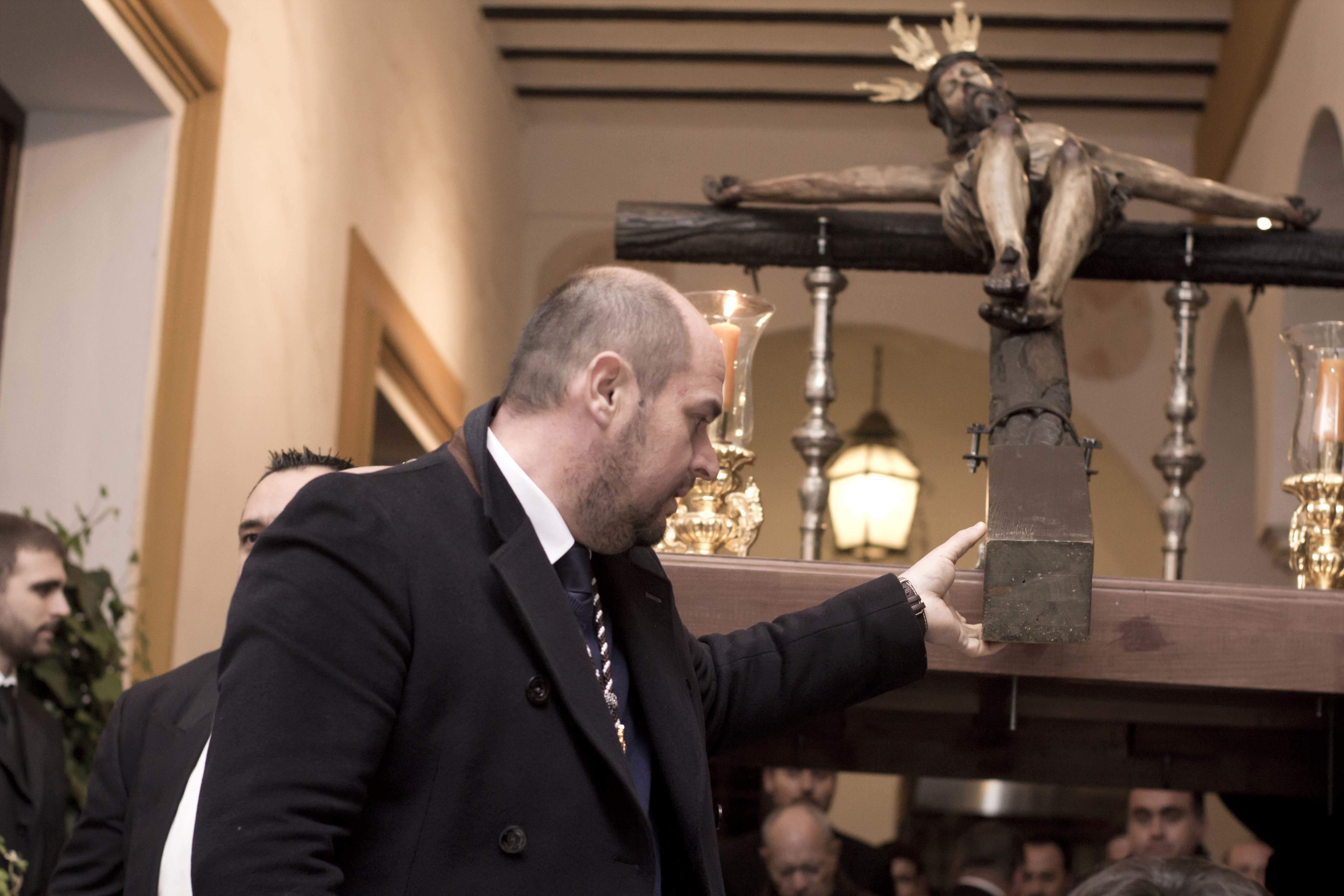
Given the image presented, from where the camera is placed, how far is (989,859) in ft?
13.7

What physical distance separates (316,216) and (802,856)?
3.70 metres

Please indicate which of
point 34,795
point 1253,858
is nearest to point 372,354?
point 34,795

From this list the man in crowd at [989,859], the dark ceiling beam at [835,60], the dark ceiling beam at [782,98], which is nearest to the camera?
the man in crowd at [989,859]

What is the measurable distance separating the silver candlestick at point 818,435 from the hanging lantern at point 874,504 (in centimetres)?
330

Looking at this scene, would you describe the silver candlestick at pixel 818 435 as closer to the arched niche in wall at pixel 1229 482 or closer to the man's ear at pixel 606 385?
the man's ear at pixel 606 385

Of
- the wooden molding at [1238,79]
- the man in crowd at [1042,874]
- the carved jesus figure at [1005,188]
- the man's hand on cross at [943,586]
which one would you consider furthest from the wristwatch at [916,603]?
the wooden molding at [1238,79]

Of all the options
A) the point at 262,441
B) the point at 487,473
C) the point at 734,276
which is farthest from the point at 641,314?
the point at 734,276

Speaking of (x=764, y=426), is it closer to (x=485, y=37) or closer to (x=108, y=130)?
(x=485, y=37)

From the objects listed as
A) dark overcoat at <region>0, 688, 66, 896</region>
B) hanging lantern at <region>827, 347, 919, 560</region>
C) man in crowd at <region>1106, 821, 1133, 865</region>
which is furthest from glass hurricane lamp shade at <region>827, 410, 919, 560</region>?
dark overcoat at <region>0, 688, 66, 896</region>

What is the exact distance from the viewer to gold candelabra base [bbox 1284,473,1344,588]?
3084 millimetres

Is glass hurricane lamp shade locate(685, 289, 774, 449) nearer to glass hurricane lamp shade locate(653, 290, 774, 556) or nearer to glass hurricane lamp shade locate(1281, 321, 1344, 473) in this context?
glass hurricane lamp shade locate(653, 290, 774, 556)

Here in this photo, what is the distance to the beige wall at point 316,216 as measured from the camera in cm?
528

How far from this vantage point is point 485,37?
945cm

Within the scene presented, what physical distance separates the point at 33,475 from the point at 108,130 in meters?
1.11
